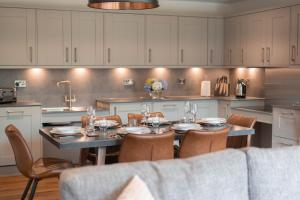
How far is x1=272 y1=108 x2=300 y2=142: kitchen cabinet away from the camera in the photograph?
218 inches

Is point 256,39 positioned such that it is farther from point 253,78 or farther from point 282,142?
point 282,142

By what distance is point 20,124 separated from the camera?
585 centimetres

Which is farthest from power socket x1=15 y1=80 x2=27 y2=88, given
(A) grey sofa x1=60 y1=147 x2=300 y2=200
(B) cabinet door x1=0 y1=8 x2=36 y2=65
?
(A) grey sofa x1=60 y1=147 x2=300 y2=200

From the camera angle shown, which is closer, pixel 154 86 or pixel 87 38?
pixel 87 38

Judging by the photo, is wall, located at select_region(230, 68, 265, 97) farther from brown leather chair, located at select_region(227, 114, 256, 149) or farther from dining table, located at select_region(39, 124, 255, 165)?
dining table, located at select_region(39, 124, 255, 165)

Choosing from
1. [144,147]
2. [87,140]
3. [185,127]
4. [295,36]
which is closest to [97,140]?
[87,140]

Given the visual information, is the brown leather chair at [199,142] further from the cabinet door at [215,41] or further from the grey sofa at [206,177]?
the cabinet door at [215,41]

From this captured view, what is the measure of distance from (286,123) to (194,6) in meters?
2.68

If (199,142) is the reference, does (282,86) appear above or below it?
above

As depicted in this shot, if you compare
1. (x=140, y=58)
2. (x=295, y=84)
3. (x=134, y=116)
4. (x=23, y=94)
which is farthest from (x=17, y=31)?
(x=295, y=84)

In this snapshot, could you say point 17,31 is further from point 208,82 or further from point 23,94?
point 208,82

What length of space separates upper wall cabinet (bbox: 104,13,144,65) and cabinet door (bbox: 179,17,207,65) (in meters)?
0.67

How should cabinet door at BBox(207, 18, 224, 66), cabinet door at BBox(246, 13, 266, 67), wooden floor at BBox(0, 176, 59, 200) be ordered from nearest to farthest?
wooden floor at BBox(0, 176, 59, 200) < cabinet door at BBox(246, 13, 266, 67) < cabinet door at BBox(207, 18, 224, 66)

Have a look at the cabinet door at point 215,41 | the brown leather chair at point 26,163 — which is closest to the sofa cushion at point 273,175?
the brown leather chair at point 26,163
